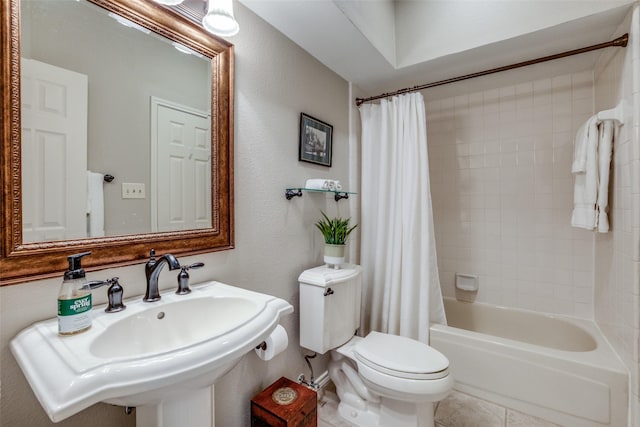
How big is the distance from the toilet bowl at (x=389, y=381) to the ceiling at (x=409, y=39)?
173cm

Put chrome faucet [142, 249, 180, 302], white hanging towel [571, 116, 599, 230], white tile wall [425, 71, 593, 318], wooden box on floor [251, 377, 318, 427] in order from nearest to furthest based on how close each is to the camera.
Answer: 1. chrome faucet [142, 249, 180, 302]
2. wooden box on floor [251, 377, 318, 427]
3. white hanging towel [571, 116, 599, 230]
4. white tile wall [425, 71, 593, 318]

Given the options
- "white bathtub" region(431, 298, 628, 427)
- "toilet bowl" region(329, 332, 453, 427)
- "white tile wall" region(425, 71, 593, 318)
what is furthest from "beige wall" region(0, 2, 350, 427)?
"white tile wall" region(425, 71, 593, 318)

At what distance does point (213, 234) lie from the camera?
49.6 inches

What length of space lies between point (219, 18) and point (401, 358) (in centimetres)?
171

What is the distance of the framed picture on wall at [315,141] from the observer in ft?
5.69

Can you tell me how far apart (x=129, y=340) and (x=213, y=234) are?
50 centimetres

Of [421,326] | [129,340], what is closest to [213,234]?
[129,340]

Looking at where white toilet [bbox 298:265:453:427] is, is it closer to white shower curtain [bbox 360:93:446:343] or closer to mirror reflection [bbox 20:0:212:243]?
white shower curtain [bbox 360:93:446:343]

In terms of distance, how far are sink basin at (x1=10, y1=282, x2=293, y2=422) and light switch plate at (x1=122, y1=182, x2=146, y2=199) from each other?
0.37m

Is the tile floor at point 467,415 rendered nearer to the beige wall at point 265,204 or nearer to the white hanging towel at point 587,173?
the beige wall at point 265,204

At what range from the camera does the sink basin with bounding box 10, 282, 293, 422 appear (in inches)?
22.4

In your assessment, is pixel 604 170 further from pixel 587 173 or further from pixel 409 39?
pixel 409 39

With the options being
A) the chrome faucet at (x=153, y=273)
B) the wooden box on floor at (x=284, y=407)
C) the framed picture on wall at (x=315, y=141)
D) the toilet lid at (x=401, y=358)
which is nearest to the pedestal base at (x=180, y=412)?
the chrome faucet at (x=153, y=273)

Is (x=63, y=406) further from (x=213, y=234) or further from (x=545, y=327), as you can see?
(x=545, y=327)
